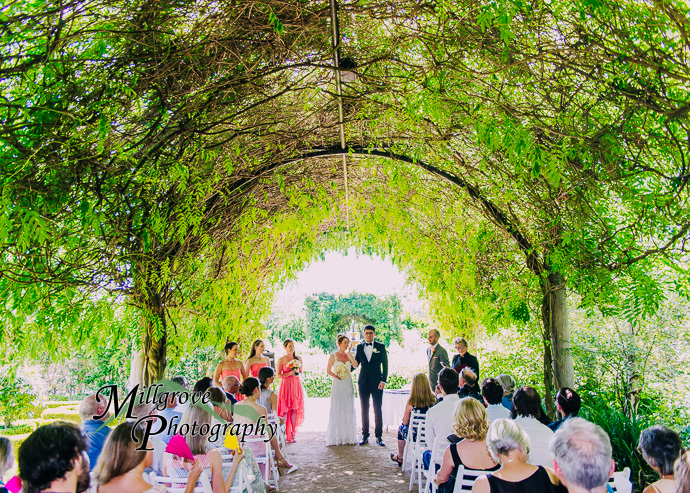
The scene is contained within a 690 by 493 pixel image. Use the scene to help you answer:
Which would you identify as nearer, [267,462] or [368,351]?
[267,462]

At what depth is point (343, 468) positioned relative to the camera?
6027 millimetres

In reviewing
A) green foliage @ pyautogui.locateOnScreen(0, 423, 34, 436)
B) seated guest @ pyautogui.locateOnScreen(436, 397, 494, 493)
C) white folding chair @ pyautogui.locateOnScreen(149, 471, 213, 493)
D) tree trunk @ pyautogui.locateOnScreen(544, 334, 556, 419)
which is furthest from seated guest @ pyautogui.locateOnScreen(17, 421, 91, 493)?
green foliage @ pyautogui.locateOnScreen(0, 423, 34, 436)

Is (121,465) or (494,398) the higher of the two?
(494,398)

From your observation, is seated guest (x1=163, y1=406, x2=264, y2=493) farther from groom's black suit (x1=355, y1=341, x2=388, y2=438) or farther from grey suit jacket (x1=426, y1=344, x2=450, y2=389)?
grey suit jacket (x1=426, y1=344, x2=450, y2=389)

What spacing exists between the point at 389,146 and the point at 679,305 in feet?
12.6

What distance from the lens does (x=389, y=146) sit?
17.7 ft

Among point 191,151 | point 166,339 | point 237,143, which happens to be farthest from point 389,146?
point 166,339

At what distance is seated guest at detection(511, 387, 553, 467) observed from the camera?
3.41m

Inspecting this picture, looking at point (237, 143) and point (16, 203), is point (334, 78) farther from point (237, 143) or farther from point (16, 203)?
point (16, 203)

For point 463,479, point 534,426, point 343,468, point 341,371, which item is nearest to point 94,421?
point 463,479

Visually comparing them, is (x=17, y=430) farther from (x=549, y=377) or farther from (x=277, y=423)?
(x=549, y=377)

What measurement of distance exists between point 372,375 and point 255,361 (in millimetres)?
1683

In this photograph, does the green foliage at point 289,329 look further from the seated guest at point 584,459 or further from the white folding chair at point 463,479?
the seated guest at point 584,459

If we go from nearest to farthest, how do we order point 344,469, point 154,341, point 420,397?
point 154,341 → point 420,397 → point 344,469
